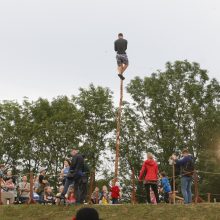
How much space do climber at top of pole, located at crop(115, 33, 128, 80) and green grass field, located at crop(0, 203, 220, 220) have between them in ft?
19.8

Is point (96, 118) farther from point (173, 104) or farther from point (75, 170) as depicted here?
point (75, 170)

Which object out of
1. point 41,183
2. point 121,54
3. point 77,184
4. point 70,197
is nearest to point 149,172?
point 77,184

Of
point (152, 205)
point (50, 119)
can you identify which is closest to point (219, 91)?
point (50, 119)

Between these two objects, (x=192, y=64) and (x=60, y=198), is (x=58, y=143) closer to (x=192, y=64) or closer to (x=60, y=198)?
(x=192, y=64)

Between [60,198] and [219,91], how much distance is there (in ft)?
113

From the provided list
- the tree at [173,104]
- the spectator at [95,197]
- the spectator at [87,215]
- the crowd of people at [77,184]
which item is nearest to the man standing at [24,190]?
the crowd of people at [77,184]

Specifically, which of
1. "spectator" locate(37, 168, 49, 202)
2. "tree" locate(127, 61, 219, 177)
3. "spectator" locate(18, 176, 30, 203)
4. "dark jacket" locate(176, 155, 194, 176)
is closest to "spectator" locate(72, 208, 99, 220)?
"dark jacket" locate(176, 155, 194, 176)

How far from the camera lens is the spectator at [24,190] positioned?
20383 millimetres

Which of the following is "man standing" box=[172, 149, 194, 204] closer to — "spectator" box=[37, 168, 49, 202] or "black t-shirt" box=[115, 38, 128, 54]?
"spectator" box=[37, 168, 49, 202]

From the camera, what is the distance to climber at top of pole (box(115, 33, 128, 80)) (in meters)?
21.3

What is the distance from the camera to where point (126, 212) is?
17.0m

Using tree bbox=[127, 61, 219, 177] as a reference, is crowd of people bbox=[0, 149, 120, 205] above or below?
below

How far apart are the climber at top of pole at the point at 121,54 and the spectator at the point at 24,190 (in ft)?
17.8

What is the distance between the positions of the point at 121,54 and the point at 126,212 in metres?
6.91
